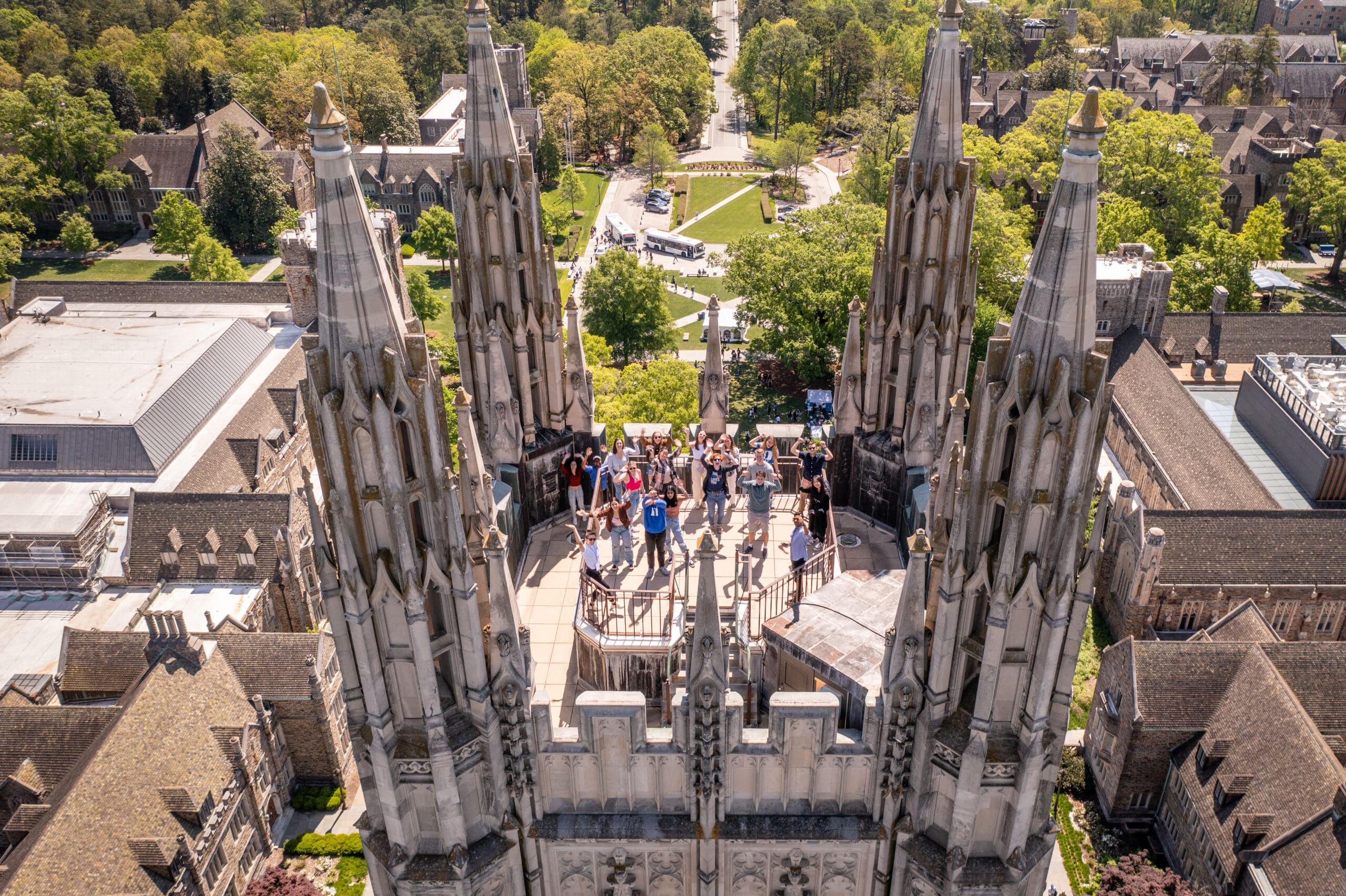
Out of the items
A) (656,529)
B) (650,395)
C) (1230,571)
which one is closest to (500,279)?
(656,529)

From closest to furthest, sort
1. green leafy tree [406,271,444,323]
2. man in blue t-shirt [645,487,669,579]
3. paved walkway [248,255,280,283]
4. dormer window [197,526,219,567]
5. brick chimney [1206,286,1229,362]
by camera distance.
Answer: man in blue t-shirt [645,487,669,579] < dormer window [197,526,219,567] < brick chimney [1206,286,1229,362] < green leafy tree [406,271,444,323] < paved walkway [248,255,280,283]

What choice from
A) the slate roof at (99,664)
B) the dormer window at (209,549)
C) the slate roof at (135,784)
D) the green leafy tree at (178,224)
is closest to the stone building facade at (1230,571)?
the slate roof at (135,784)

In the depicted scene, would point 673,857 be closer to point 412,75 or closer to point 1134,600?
point 1134,600

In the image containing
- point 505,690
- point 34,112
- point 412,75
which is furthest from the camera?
point 412,75

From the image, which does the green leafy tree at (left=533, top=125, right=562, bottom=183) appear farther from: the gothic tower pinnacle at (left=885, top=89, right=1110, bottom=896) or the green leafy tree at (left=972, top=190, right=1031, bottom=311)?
the gothic tower pinnacle at (left=885, top=89, right=1110, bottom=896)

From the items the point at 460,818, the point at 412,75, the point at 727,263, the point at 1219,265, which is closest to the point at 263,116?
the point at 412,75

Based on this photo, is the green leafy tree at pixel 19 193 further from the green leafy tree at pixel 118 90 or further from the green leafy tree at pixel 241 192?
the green leafy tree at pixel 118 90

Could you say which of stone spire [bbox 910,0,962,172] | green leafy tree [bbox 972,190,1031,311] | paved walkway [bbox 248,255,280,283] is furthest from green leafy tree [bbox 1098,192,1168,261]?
paved walkway [bbox 248,255,280,283]

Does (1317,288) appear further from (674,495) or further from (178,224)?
(178,224)
